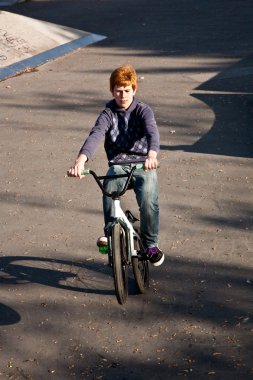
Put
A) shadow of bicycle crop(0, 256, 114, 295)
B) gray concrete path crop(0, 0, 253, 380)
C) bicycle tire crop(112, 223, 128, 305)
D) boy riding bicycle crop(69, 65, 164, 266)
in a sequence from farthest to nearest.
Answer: shadow of bicycle crop(0, 256, 114, 295), boy riding bicycle crop(69, 65, 164, 266), bicycle tire crop(112, 223, 128, 305), gray concrete path crop(0, 0, 253, 380)

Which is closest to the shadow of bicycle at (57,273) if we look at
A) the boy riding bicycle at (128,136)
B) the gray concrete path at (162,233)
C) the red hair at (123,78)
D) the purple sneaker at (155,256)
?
the gray concrete path at (162,233)

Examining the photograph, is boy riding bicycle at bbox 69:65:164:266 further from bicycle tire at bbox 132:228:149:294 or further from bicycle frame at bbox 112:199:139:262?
bicycle tire at bbox 132:228:149:294

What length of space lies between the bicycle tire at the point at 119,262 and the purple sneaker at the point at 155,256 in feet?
1.90

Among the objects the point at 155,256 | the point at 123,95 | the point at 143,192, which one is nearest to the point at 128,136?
the point at 123,95

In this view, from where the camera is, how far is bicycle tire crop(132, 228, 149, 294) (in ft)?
24.0

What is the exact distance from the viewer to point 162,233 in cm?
916

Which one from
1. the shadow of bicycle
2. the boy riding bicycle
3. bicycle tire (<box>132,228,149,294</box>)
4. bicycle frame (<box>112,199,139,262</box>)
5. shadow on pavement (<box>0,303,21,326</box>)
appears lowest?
shadow on pavement (<box>0,303,21,326</box>)

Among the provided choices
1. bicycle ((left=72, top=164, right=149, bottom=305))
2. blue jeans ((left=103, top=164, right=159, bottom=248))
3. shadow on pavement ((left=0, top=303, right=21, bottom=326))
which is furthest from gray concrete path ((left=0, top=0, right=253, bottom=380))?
blue jeans ((left=103, top=164, right=159, bottom=248))

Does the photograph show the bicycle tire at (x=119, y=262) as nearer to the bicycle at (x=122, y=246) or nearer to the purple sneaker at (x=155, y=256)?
the bicycle at (x=122, y=246)

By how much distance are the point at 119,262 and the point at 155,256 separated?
3.02 ft

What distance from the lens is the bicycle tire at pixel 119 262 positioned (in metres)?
6.87

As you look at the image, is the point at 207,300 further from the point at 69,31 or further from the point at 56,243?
the point at 69,31

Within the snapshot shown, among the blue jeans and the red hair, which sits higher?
the red hair

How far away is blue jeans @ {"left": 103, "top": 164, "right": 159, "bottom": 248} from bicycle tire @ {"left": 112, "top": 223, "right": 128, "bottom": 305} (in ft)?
0.61
